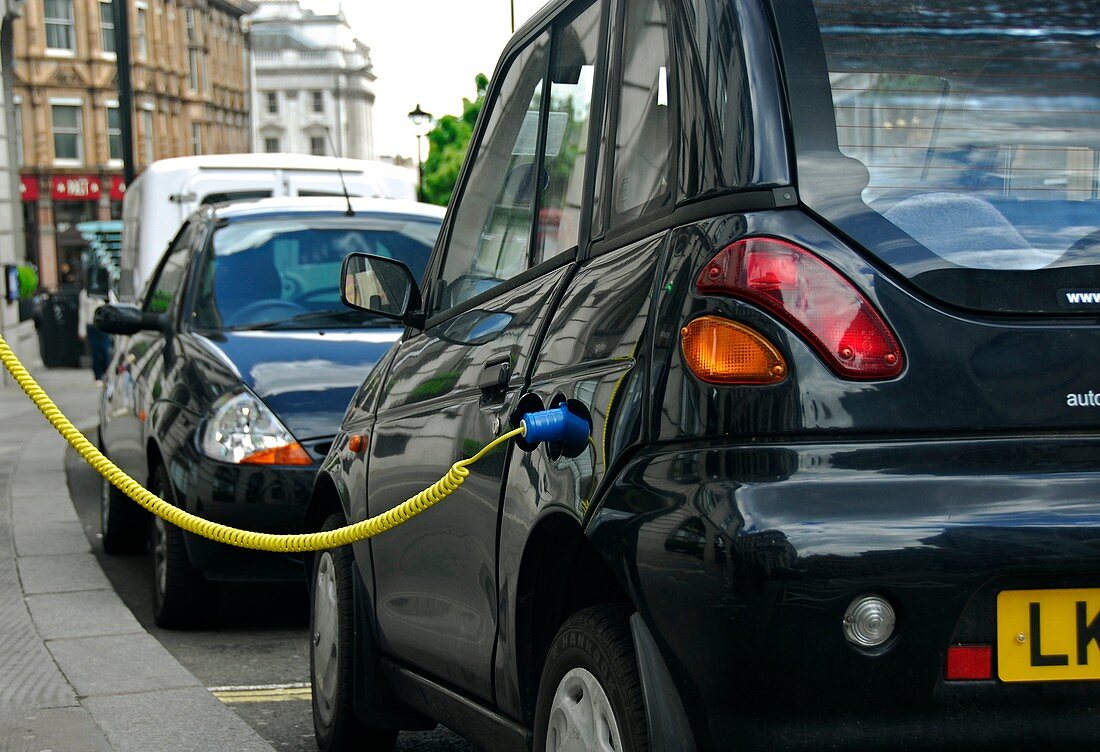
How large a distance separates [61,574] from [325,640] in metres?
3.40

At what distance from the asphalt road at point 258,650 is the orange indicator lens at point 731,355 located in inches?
103

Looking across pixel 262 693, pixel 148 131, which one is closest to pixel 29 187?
pixel 148 131

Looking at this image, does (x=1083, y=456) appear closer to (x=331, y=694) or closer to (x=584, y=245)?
(x=584, y=245)

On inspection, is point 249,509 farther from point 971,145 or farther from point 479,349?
point 971,145

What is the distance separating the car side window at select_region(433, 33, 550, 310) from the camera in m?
3.91

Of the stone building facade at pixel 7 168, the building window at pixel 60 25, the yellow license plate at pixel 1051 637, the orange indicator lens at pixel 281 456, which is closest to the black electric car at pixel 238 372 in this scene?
the orange indicator lens at pixel 281 456

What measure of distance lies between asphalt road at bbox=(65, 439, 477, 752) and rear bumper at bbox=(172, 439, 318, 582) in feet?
1.01

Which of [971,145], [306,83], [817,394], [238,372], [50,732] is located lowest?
[50,732]

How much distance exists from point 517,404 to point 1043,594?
1165mm

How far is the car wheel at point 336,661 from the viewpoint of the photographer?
183 inches

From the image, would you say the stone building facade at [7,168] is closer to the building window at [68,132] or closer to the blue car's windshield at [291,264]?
the blue car's windshield at [291,264]

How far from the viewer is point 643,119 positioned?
10.6 ft

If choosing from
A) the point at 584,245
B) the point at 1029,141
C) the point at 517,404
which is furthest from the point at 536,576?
the point at 1029,141

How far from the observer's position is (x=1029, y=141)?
115 inches
